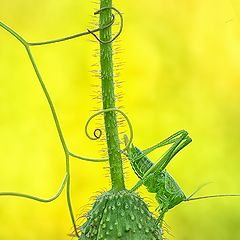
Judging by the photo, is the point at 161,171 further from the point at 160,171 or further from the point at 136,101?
the point at 136,101

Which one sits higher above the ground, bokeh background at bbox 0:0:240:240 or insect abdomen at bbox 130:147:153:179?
bokeh background at bbox 0:0:240:240

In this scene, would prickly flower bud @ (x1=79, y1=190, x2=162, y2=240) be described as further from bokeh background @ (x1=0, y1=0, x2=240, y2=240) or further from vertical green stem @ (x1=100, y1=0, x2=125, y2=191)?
bokeh background @ (x1=0, y1=0, x2=240, y2=240)

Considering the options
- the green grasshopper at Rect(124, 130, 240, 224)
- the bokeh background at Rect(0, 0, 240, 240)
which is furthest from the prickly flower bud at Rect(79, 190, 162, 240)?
the bokeh background at Rect(0, 0, 240, 240)

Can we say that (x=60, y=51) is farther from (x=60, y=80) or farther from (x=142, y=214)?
(x=142, y=214)

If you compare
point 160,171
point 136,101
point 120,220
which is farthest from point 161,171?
point 136,101

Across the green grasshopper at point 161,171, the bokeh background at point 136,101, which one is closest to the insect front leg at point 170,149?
the green grasshopper at point 161,171
